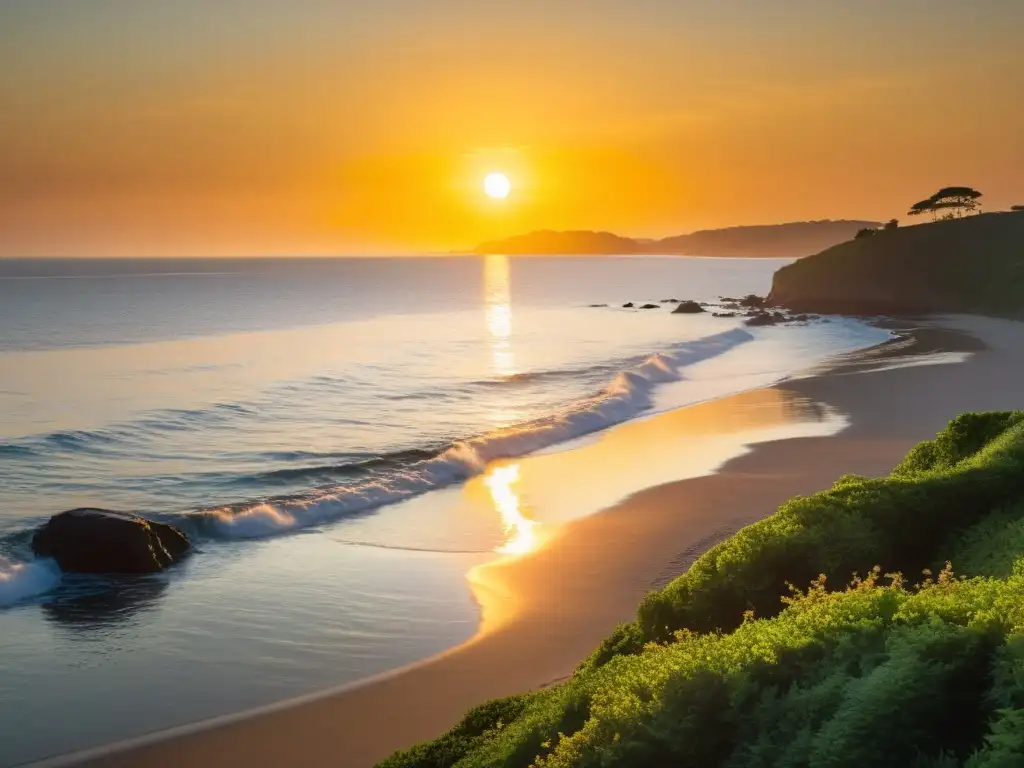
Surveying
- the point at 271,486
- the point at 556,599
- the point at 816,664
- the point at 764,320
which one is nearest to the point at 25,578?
the point at 271,486

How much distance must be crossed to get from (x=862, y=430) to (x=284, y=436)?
53.3ft

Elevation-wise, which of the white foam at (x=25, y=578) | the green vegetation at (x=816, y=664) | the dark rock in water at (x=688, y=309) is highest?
the green vegetation at (x=816, y=664)

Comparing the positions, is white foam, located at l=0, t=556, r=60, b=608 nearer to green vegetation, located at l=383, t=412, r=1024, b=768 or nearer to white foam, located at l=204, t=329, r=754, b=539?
white foam, located at l=204, t=329, r=754, b=539

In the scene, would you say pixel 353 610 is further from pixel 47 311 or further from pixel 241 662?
pixel 47 311

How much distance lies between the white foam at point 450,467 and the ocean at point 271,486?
3.0 inches

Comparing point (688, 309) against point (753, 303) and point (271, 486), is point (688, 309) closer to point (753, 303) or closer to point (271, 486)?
point (753, 303)

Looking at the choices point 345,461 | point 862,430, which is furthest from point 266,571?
point 862,430

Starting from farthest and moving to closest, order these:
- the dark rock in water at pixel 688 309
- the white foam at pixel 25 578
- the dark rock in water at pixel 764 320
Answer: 1. the dark rock in water at pixel 688 309
2. the dark rock in water at pixel 764 320
3. the white foam at pixel 25 578

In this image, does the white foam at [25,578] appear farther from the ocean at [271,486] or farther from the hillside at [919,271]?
the hillside at [919,271]

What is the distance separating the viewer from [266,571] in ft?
49.0

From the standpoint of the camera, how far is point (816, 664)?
4.15m

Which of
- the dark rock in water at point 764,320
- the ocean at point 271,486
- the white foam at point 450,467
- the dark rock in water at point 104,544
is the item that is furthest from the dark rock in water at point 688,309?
the dark rock in water at point 104,544

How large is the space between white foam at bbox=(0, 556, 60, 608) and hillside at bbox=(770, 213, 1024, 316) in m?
83.4

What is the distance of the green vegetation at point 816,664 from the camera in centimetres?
365
